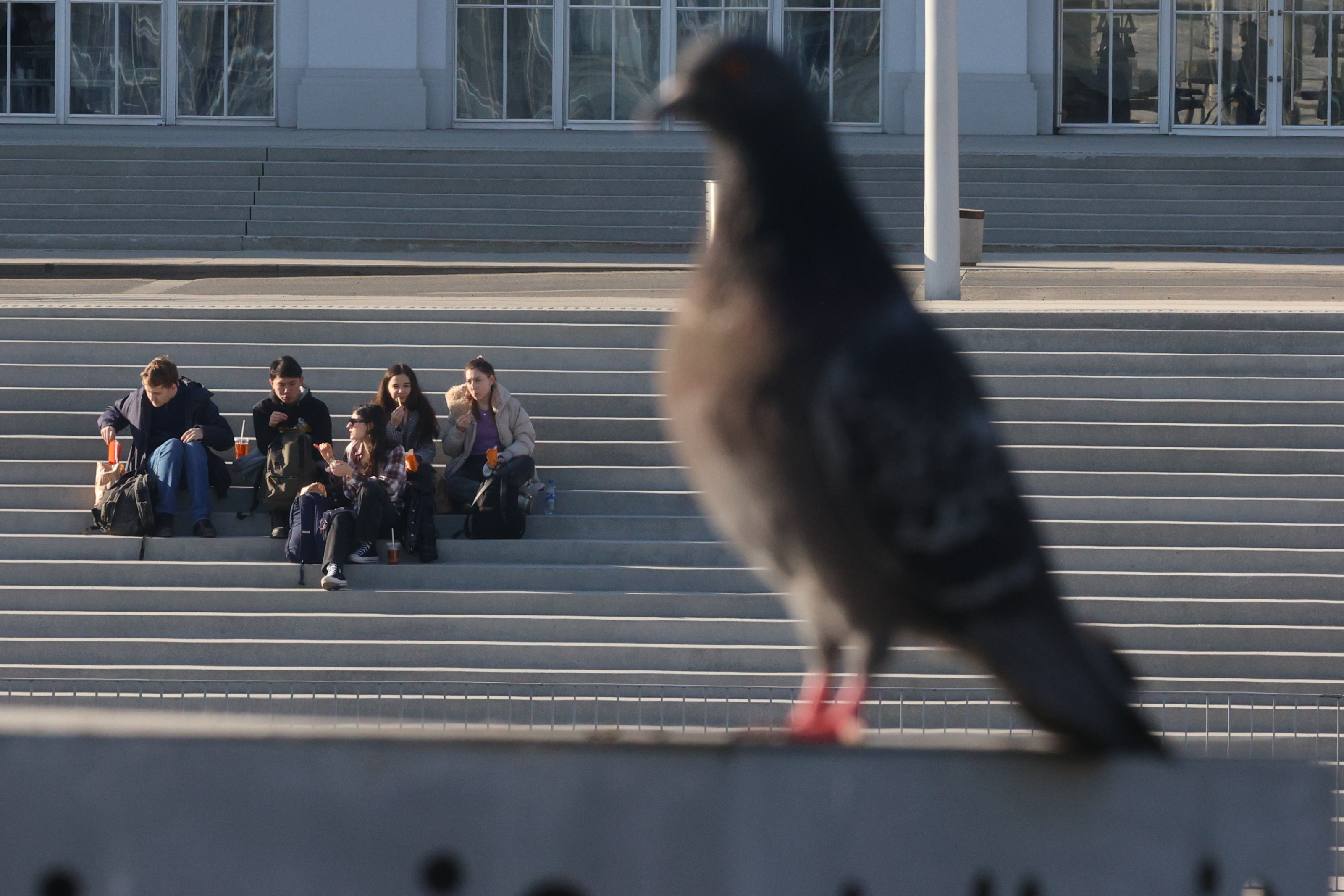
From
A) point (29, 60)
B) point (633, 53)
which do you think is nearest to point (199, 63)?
point (29, 60)

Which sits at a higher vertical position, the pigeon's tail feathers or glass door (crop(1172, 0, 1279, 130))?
glass door (crop(1172, 0, 1279, 130))

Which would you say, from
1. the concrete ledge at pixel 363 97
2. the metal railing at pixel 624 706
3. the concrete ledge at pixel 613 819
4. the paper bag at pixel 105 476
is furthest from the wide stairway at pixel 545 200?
the concrete ledge at pixel 613 819

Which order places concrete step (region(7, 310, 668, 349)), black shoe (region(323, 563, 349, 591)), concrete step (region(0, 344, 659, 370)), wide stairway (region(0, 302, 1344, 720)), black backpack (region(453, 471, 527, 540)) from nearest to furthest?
wide stairway (region(0, 302, 1344, 720)) → black shoe (region(323, 563, 349, 591)) → black backpack (region(453, 471, 527, 540)) → concrete step (region(0, 344, 659, 370)) → concrete step (region(7, 310, 668, 349))

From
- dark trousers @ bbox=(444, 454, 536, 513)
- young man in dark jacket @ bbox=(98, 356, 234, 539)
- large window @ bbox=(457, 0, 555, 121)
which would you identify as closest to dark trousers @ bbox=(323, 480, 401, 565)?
dark trousers @ bbox=(444, 454, 536, 513)

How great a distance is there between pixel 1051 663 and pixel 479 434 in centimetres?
951

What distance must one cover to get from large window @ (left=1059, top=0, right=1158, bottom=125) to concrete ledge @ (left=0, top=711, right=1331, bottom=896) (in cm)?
3052

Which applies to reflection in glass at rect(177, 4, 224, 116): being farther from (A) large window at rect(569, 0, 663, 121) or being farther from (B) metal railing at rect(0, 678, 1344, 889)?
(B) metal railing at rect(0, 678, 1344, 889)

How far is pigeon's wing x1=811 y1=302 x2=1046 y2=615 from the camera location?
217 centimetres

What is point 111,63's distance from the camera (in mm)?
32250

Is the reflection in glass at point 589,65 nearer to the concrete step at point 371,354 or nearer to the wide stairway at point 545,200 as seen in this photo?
the wide stairway at point 545,200

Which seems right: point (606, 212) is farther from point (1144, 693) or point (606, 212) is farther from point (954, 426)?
point (954, 426)

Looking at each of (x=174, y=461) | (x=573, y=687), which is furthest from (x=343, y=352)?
(x=573, y=687)

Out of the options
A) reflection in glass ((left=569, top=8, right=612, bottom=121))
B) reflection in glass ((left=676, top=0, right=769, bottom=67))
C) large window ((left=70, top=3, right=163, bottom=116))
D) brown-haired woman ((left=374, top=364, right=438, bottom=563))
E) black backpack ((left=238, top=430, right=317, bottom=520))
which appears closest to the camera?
brown-haired woman ((left=374, top=364, right=438, bottom=563))

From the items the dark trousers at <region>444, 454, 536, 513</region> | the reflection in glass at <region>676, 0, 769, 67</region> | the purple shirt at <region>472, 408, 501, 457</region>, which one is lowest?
the dark trousers at <region>444, 454, 536, 513</region>
